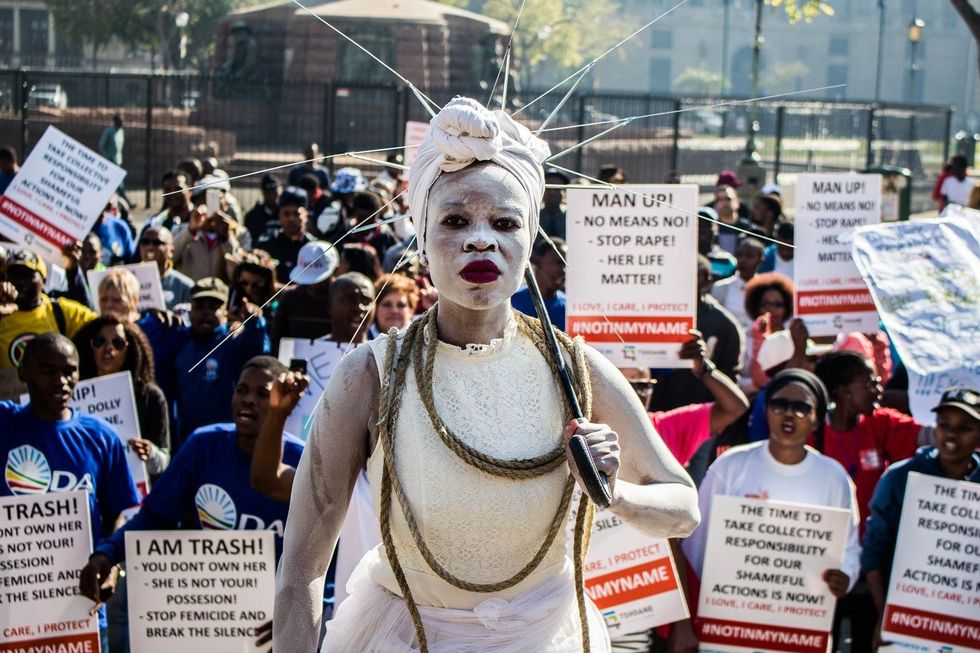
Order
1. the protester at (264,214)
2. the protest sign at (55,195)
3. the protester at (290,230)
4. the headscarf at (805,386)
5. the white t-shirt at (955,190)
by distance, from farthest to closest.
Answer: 1. the white t-shirt at (955,190)
2. the protester at (264,214)
3. the protester at (290,230)
4. the protest sign at (55,195)
5. the headscarf at (805,386)

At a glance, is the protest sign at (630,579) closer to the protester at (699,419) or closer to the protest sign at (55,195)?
the protester at (699,419)

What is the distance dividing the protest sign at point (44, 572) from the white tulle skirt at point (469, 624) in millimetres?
2600

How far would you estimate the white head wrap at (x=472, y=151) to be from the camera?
9.91 ft

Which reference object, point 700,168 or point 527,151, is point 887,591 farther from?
point 700,168

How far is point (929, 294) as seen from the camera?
679cm

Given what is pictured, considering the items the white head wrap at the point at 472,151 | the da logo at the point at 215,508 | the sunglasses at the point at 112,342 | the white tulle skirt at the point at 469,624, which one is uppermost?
the white head wrap at the point at 472,151

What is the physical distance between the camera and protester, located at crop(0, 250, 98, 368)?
750cm

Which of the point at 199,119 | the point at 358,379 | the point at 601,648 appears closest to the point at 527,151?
the point at 358,379

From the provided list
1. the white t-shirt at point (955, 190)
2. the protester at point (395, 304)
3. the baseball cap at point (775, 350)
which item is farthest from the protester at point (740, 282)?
the white t-shirt at point (955, 190)

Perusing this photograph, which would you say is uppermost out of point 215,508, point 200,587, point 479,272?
point 479,272

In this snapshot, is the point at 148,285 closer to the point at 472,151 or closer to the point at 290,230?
the point at 290,230

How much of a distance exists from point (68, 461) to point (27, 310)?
210cm

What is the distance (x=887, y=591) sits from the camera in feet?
19.5

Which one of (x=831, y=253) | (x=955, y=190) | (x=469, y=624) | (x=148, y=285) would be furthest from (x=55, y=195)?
(x=955, y=190)
